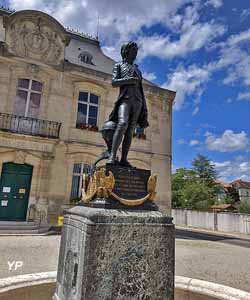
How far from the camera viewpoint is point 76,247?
3.06 meters

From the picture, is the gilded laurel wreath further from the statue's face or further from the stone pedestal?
the statue's face

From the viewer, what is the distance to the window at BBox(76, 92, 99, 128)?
47.1 ft

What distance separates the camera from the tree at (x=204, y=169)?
172 ft

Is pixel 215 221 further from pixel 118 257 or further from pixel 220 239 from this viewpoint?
pixel 118 257

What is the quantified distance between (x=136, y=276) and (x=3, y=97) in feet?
39.6

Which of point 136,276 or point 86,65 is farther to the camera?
point 86,65

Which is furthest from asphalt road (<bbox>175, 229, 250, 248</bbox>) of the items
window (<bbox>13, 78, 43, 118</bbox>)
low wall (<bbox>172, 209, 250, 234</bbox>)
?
window (<bbox>13, 78, 43, 118</bbox>)

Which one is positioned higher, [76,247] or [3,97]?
[3,97]

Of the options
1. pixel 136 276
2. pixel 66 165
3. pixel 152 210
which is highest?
pixel 66 165

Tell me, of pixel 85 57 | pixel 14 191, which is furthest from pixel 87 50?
pixel 14 191

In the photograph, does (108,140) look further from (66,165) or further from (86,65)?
(86,65)

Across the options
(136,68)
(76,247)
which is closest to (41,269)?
(76,247)

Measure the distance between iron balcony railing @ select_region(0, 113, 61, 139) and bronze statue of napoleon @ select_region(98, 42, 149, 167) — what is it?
9410 mm

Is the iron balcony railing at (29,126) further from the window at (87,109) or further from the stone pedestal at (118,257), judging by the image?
the stone pedestal at (118,257)
